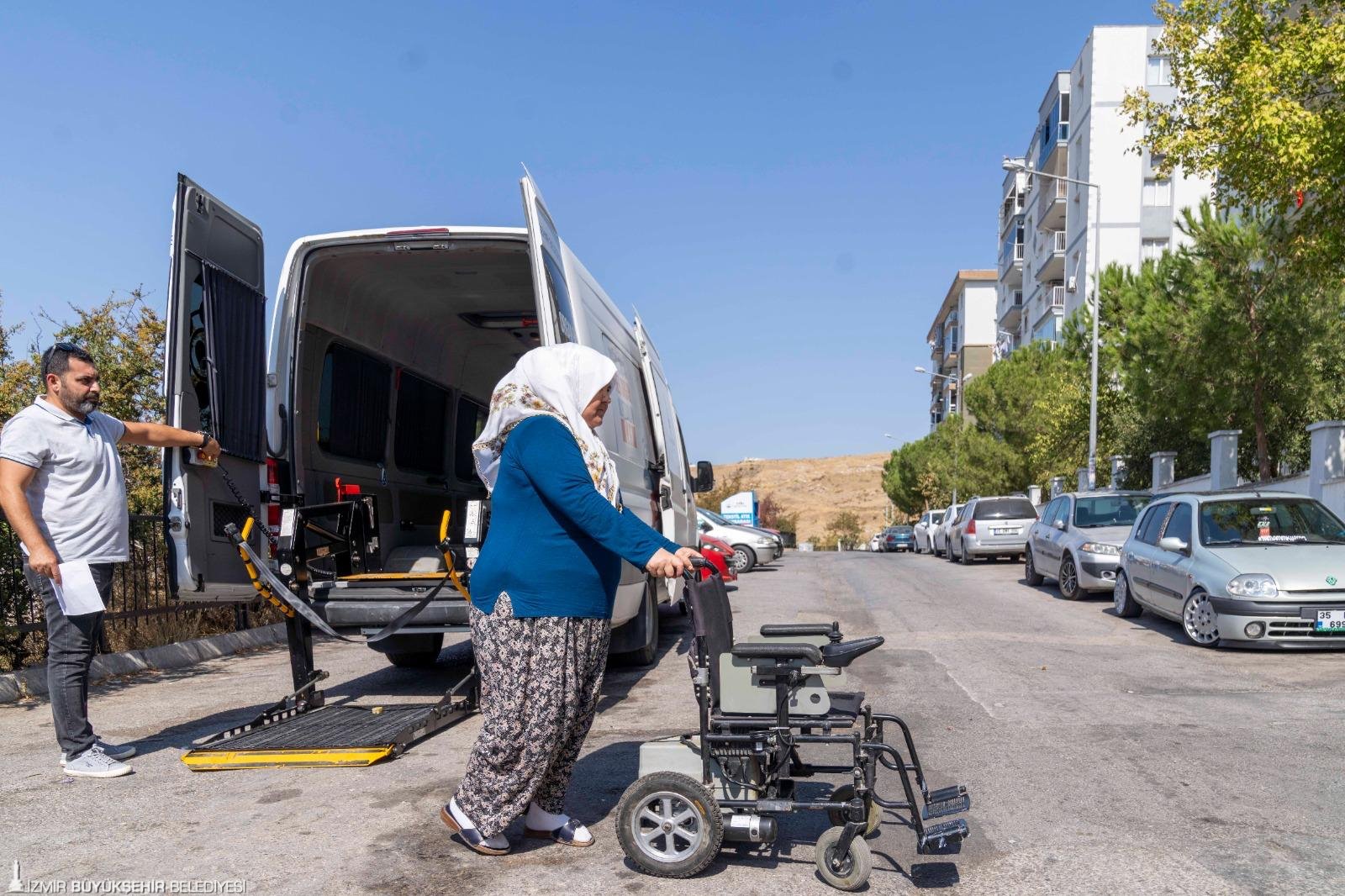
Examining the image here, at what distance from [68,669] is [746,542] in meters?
17.5

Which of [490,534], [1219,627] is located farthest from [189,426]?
[1219,627]

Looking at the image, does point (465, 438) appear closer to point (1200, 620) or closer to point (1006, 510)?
point (1200, 620)

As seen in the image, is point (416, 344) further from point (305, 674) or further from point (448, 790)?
point (448, 790)

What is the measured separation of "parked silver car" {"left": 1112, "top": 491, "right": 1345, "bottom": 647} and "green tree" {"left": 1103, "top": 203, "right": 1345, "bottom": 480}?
23.5 feet

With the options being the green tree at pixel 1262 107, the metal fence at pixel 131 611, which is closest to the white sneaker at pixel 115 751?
the metal fence at pixel 131 611

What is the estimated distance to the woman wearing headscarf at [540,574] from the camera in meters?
3.82

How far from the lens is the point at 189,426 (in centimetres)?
619

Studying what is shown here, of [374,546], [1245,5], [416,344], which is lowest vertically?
[374,546]

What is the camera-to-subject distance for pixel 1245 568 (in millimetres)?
9477

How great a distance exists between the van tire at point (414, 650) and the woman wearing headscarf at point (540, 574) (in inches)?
171

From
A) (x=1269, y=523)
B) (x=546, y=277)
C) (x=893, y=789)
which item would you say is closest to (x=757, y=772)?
(x=893, y=789)

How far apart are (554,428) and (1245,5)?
42.3 ft

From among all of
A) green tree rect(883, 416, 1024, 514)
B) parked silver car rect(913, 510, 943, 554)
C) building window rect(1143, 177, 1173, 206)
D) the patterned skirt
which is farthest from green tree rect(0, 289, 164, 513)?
building window rect(1143, 177, 1173, 206)

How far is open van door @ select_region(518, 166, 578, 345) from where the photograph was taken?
20.2 feet
